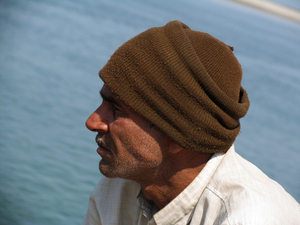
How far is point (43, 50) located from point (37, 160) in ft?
18.8

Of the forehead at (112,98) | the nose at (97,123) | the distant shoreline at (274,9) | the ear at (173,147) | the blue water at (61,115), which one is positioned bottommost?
the distant shoreline at (274,9)

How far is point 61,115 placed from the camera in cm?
686

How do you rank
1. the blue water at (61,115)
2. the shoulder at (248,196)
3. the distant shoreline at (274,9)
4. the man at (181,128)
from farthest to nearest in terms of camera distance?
the distant shoreline at (274,9) < the blue water at (61,115) < the man at (181,128) < the shoulder at (248,196)

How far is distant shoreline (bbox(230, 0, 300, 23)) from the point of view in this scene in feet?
208

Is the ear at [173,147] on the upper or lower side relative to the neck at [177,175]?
upper

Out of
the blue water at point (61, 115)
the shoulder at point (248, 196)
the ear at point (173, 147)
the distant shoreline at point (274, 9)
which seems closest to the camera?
the shoulder at point (248, 196)

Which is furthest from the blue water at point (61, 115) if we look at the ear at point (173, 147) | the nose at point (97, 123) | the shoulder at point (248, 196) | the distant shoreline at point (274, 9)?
the distant shoreline at point (274, 9)

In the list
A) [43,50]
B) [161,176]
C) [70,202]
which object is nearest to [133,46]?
[161,176]

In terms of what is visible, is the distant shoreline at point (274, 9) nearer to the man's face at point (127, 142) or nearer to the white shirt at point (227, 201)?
the white shirt at point (227, 201)

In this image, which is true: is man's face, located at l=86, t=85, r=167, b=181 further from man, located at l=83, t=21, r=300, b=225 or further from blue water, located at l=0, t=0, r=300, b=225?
blue water, located at l=0, t=0, r=300, b=225

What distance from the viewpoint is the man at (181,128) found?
1.73 meters

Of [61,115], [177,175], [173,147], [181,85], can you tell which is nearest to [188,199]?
[177,175]

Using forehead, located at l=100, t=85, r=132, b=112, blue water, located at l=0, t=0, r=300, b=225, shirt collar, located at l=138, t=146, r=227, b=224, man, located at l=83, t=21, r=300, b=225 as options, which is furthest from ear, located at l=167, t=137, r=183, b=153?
blue water, located at l=0, t=0, r=300, b=225

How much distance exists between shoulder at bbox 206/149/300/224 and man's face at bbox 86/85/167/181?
32cm
